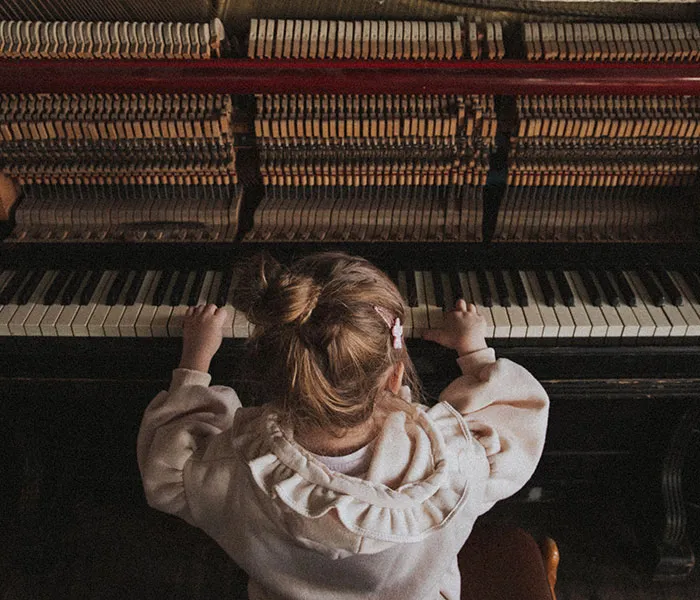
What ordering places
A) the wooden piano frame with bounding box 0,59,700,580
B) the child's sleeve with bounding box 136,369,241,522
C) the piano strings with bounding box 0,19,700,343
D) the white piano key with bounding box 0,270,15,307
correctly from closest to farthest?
the child's sleeve with bounding box 136,369,241,522
the wooden piano frame with bounding box 0,59,700,580
the piano strings with bounding box 0,19,700,343
the white piano key with bounding box 0,270,15,307

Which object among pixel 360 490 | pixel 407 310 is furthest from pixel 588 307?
pixel 360 490

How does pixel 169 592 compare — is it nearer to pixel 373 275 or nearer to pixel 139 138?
pixel 139 138

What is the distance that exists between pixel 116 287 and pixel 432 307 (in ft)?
2.85

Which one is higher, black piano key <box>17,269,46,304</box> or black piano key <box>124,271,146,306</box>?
black piano key <box>124,271,146,306</box>

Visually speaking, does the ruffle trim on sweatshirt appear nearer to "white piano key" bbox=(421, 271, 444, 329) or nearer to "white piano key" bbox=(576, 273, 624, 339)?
"white piano key" bbox=(421, 271, 444, 329)

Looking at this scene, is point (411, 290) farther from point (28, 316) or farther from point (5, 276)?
point (5, 276)

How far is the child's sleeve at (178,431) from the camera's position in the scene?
1.41 metres

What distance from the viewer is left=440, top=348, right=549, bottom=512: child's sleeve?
1.42 metres

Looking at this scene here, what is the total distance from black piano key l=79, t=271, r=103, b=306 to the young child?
49 centimetres

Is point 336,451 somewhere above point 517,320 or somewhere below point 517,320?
above

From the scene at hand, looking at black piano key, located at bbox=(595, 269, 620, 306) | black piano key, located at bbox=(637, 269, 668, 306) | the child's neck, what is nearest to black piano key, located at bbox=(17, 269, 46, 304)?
the child's neck

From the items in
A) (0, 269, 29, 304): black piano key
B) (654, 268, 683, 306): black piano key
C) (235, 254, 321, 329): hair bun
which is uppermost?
(235, 254, 321, 329): hair bun

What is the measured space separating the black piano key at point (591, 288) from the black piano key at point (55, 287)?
1447mm

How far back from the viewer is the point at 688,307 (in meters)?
1.82
